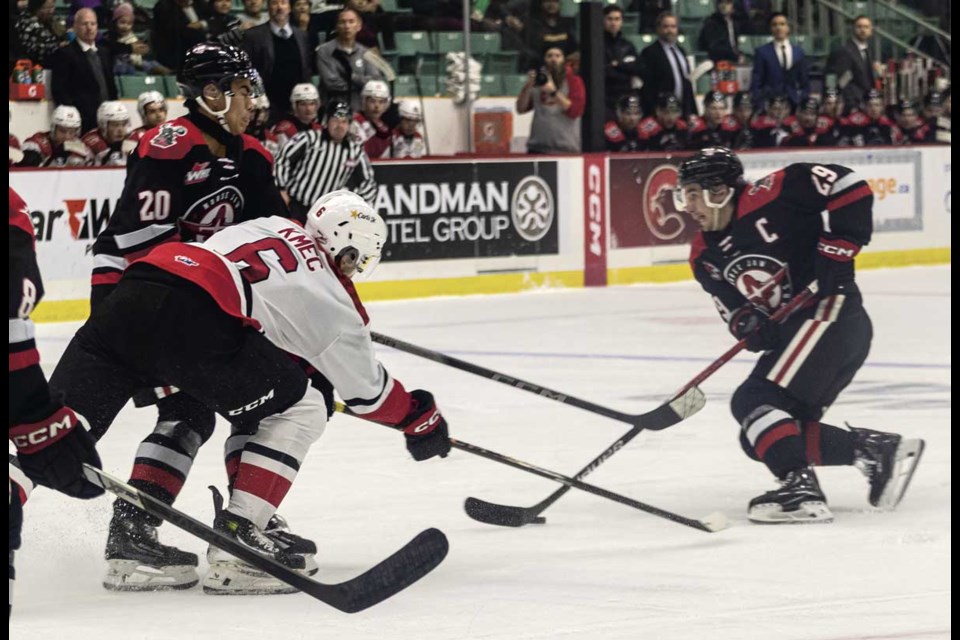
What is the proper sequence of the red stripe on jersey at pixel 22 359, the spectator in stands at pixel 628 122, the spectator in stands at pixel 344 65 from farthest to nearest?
1. the spectator in stands at pixel 628 122
2. the spectator in stands at pixel 344 65
3. the red stripe on jersey at pixel 22 359

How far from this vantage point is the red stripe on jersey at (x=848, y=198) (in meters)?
4.32

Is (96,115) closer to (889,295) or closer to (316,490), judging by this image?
(889,295)

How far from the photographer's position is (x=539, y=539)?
397 centimetres

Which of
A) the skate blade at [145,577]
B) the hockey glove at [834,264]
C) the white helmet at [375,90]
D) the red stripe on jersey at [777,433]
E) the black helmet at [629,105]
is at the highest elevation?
the white helmet at [375,90]

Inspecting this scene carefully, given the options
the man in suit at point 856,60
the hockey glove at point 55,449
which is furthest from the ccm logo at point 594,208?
the hockey glove at point 55,449

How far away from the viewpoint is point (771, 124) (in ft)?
39.4

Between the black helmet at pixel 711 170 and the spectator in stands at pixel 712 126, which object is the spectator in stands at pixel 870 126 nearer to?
the spectator in stands at pixel 712 126

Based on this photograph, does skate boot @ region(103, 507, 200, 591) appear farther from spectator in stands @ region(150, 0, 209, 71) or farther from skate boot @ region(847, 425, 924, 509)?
spectator in stands @ region(150, 0, 209, 71)

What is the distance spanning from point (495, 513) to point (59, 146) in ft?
17.5

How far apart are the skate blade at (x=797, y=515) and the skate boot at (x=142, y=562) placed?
4.38ft

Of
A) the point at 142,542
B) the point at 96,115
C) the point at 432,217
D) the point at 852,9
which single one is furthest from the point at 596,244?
the point at 142,542

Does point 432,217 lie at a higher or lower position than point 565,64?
lower

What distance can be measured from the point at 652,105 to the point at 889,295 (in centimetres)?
231

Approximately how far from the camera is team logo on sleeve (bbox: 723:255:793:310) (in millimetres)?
4371
